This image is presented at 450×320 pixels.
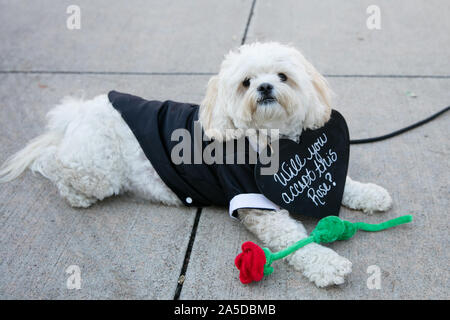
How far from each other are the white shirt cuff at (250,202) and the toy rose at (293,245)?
0.29m

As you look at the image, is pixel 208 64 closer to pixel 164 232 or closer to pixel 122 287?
pixel 164 232

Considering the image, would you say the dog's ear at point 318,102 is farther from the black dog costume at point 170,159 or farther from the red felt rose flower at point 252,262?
the red felt rose flower at point 252,262

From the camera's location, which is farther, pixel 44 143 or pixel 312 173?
pixel 44 143

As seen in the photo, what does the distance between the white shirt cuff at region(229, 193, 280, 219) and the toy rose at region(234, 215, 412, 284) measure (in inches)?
11.3

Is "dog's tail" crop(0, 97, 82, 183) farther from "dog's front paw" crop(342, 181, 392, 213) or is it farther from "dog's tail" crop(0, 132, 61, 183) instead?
"dog's front paw" crop(342, 181, 392, 213)

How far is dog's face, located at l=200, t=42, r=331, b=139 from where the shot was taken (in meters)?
2.71

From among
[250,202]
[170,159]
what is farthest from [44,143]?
[250,202]

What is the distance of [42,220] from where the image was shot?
3.28 m

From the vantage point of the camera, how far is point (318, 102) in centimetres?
282

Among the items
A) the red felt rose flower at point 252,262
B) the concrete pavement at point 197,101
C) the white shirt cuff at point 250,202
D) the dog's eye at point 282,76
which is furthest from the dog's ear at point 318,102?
the red felt rose flower at point 252,262

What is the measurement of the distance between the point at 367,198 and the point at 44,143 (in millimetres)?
2436

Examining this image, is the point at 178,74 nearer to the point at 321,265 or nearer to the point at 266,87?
the point at 266,87

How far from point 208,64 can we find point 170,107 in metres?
1.97
